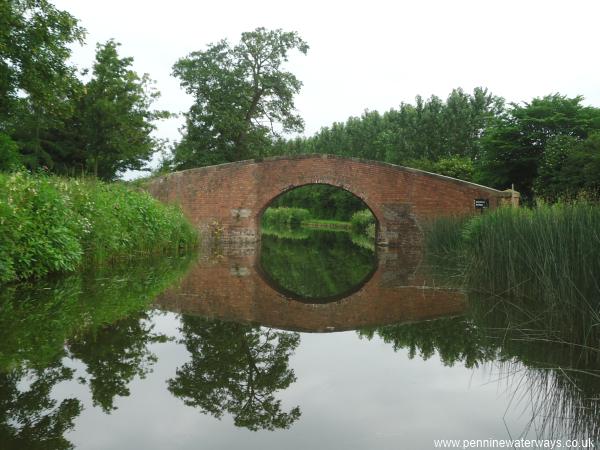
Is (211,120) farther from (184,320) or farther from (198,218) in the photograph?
(184,320)

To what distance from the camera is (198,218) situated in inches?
748

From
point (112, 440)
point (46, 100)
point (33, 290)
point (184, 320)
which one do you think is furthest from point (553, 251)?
point (46, 100)

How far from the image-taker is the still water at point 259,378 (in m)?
2.60

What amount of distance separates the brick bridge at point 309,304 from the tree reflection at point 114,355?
3.45 feet

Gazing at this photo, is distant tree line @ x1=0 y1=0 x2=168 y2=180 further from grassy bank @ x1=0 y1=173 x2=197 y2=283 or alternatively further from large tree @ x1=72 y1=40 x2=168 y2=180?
grassy bank @ x1=0 y1=173 x2=197 y2=283

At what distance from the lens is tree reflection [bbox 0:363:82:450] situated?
7.68 ft

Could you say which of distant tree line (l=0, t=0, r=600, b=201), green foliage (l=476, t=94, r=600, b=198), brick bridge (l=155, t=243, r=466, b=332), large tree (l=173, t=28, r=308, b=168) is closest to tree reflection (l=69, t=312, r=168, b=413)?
brick bridge (l=155, t=243, r=466, b=332)

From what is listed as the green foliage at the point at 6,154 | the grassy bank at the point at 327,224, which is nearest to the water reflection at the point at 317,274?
the green foliage at the point at 6,154

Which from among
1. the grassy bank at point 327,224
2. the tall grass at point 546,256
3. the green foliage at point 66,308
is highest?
the grassy bank at point 327,224

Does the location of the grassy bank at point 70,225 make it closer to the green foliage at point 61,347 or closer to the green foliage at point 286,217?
the green foliage at point 61,347

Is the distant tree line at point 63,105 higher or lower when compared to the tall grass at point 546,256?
higher

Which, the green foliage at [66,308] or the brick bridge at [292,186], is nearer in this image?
the green foliage at [66,308]

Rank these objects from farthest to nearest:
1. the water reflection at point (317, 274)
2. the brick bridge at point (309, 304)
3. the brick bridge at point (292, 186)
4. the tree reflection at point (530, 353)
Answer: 1. the brick bridge at point (292, 186)
2. the water reflection at point (317, 274)
3. the brick bridge at point (309, 304)
4. the tree reflection at point (530, 353)

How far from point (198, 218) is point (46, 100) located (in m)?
6.04
